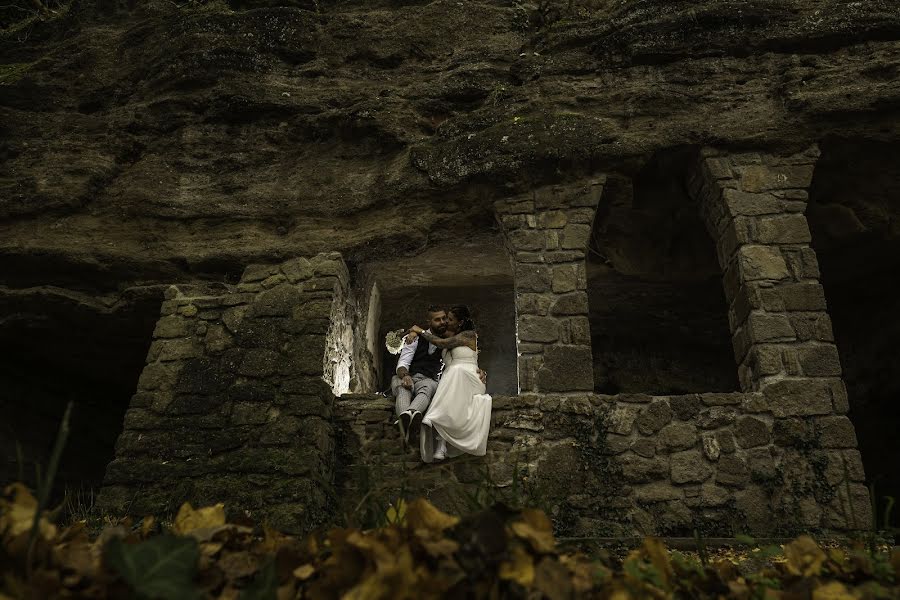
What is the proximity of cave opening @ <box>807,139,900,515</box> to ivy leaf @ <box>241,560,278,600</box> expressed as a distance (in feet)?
16.4

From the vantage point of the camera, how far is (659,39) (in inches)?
195

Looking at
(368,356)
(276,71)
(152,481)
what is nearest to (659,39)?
(276,71)

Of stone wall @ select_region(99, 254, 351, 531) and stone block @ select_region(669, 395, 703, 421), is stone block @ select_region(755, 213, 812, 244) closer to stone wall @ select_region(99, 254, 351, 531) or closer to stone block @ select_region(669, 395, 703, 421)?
stone block @ select_region(669, 395, 703, 421)

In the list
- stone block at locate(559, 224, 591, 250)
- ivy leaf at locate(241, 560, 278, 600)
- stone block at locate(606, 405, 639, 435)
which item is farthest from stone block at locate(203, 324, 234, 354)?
ivy leaf at locate(241, 560, 278, 600)

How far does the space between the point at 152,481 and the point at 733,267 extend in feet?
13.2

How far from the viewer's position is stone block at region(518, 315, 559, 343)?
4.28m

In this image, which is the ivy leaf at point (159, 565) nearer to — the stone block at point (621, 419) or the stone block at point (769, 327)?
the stone block at point (621, 419)

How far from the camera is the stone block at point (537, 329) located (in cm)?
428

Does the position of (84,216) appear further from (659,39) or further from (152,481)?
(659,39)

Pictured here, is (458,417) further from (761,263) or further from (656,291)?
(656,291)

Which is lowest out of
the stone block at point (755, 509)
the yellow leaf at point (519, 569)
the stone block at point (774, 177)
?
the stone block at point (755, 509)

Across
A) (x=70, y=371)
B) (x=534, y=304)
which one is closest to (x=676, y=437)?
(x=534, y=304)

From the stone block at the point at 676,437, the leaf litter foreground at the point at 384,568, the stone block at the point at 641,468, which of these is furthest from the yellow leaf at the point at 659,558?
the stone block at the point at 676,437

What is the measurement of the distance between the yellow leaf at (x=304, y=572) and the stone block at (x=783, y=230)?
12.9 ft
